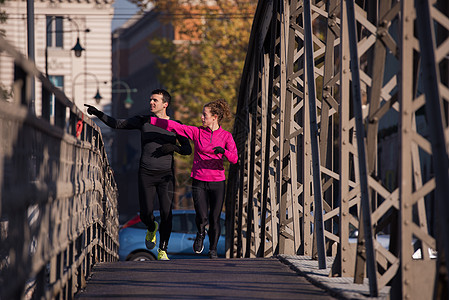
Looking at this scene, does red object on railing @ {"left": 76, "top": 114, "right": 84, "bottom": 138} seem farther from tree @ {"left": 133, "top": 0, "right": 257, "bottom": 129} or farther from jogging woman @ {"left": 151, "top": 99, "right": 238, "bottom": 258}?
tree @ {"left": 133, "top": 0, "right": 257, "bottom": 129}

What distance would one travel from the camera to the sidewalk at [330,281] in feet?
19.9

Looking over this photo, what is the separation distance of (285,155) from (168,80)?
27.4 m

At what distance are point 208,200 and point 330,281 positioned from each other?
164 inches

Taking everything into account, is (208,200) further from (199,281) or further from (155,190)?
(199,281)

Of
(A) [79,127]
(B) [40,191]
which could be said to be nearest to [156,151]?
(A) [79,127]

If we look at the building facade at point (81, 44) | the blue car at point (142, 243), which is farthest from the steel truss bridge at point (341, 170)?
the building facade at point (81, 44)

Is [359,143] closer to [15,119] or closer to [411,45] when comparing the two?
[411,45]

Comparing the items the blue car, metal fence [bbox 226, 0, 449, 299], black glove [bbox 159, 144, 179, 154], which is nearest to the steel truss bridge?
metal fence [bbox 226, 0, 449, 299]

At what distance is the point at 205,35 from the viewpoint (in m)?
38.0

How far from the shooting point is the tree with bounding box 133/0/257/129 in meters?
36.5

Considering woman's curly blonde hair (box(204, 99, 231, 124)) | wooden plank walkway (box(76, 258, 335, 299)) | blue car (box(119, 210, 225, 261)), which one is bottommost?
blue car (box(119, 210, 225, 261))

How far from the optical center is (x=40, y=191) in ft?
15.4

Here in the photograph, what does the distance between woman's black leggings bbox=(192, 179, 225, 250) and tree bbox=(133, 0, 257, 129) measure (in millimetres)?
24329

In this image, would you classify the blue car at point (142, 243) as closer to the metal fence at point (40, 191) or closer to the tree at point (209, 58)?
the metal fence at point (40, 191)
